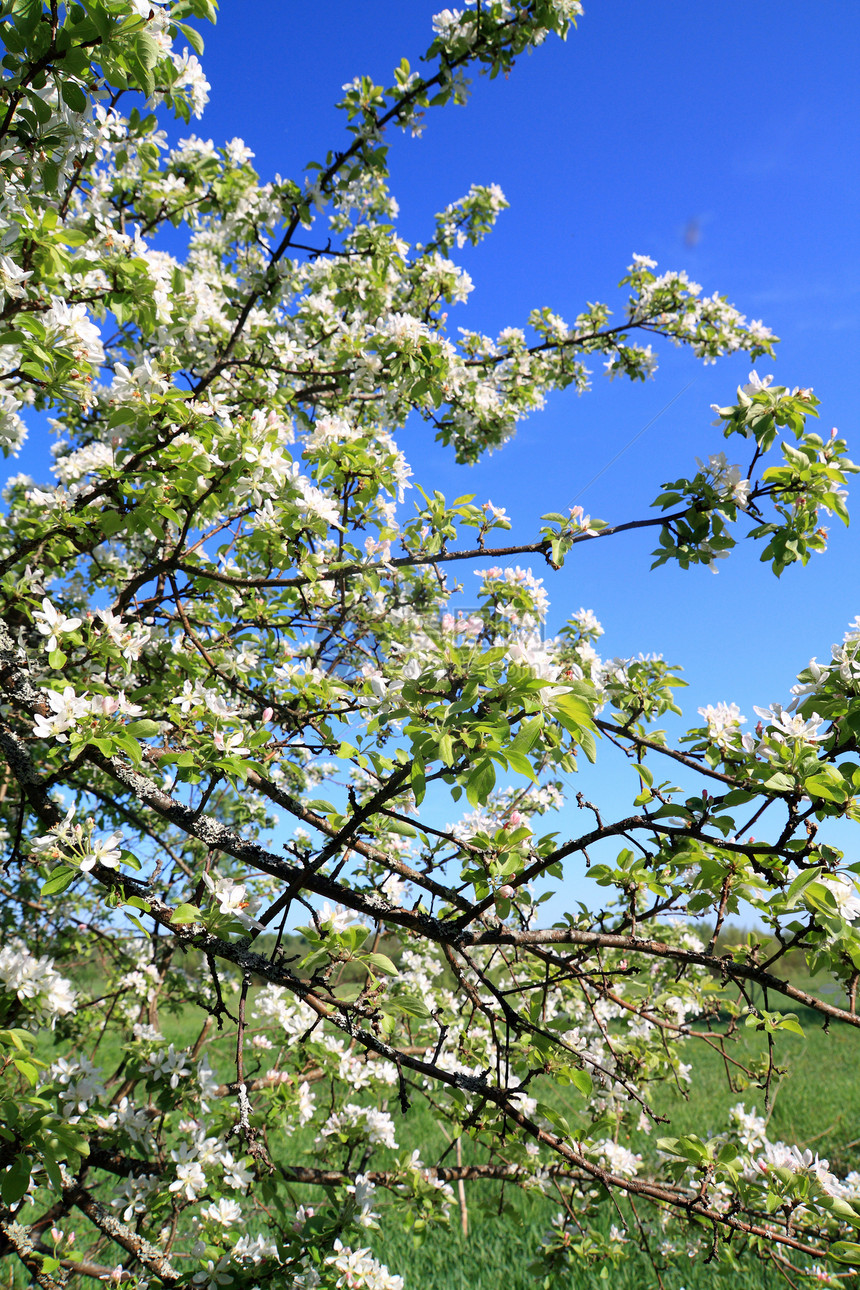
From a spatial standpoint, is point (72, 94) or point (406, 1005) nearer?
point (72, 94)

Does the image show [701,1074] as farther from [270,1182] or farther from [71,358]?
[71,358]

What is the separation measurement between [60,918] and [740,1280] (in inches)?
207

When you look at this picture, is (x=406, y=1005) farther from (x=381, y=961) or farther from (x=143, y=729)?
(x=143, y=729)

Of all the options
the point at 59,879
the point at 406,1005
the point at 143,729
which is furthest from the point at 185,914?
the point at 406,1005

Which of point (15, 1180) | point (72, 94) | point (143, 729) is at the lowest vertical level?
point (15, 1180)

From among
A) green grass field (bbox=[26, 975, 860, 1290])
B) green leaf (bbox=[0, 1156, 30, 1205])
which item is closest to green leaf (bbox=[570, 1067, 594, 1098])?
green grass field (bbox=[26, 975, 860, 1290])

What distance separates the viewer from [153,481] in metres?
2.29

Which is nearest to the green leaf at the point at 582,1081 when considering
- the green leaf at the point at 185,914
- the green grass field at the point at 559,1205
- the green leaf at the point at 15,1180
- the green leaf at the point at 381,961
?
the green grass field at the point at 559,1205

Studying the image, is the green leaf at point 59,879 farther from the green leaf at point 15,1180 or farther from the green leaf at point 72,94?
the green leaf at point 72,94

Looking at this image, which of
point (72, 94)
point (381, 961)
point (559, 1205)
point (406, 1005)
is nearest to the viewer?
point (72, 94)

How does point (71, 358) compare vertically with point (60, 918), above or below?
above

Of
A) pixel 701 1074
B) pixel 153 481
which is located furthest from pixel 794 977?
pixel 153 481

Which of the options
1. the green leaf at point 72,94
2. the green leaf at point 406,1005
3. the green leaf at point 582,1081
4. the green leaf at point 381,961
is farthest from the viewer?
the green leaf at point 582,1081

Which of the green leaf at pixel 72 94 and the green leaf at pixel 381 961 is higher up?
the green leaf at pixel 72 94
